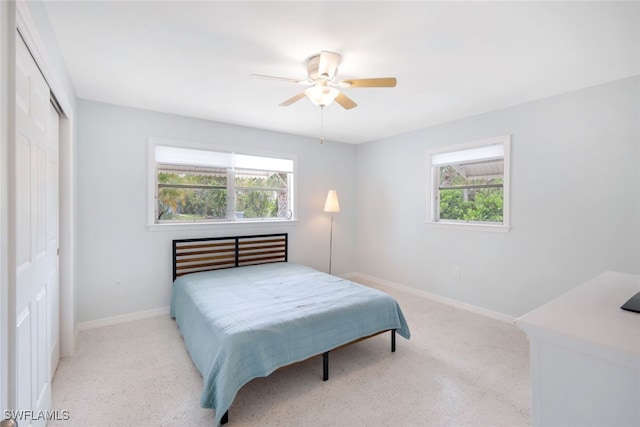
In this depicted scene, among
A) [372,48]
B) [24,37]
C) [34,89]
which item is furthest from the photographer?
[372,48]

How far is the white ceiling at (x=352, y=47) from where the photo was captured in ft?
5.48

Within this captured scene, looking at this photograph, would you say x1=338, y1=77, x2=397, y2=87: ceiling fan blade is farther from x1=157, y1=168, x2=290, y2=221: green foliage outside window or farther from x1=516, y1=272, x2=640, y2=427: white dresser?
x1=157, y1=168, x2=290, y2=221: green foliage outside window

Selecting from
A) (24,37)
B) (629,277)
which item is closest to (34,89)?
(24,37)

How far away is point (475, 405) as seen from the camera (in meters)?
1.92

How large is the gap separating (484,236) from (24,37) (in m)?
4.06

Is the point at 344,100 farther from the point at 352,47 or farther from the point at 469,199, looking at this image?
the point at 469,199

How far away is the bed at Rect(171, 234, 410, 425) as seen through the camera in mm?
1798

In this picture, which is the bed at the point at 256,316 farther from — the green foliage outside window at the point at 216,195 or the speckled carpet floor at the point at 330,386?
the green foliage outside window at the point at 216,195

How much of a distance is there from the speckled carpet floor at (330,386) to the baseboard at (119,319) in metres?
0.19

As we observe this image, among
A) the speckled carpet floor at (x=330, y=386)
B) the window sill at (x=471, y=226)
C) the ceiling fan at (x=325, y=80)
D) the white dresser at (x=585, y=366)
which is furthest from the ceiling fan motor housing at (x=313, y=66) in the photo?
the window sill at (x=471, y=226)

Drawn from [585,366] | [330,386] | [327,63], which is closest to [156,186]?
[327,63]

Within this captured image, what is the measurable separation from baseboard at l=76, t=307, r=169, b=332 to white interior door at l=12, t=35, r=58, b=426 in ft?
4.87

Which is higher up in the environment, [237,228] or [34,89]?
[34,89]

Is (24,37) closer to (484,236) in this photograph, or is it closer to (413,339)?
(413,339)
